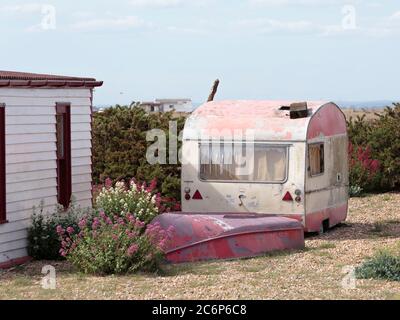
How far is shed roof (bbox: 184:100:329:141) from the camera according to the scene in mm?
16141

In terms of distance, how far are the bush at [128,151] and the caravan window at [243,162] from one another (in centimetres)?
307

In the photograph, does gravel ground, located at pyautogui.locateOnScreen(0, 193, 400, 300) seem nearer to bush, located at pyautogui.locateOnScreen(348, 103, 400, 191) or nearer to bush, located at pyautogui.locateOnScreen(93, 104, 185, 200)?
bush, located at pyautogui.locateOnScreen(93, 104, 185, 200)

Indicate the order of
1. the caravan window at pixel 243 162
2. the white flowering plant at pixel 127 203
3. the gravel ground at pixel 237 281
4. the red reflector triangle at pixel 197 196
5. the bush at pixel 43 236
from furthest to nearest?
the red reflector triangle at pixel 197 196 < the caravan window at pixel 243 162 < the white flowering plant at pixel 127 203 < the bush at pixel 43 236 < the gravel ground at pixel 237 281

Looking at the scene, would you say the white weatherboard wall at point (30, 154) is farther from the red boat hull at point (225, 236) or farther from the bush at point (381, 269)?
the bush at point (381, 269)

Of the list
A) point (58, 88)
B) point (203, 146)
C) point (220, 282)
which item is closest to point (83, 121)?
point (58, 88)

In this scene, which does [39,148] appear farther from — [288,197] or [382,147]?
[382,147]

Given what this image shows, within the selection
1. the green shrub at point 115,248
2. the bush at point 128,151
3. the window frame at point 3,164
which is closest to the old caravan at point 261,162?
the green shrub at point 115,248

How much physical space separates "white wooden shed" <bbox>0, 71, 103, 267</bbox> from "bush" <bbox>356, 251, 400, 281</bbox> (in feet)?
15.7

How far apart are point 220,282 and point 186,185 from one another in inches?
206

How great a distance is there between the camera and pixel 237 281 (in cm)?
1164

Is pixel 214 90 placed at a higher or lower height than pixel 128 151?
higher

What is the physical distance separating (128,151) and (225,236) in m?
6.89

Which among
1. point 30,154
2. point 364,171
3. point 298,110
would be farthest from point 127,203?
point 364,171

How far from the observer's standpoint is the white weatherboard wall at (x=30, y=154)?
529 inches
